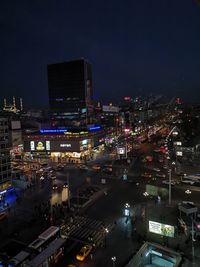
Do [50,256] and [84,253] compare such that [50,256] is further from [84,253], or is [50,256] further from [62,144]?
[62,144]

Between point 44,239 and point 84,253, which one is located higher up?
point 44,239

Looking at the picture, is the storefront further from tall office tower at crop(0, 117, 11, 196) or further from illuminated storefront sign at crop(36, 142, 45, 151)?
tall office tower at crop(0, 117, 11, 196)

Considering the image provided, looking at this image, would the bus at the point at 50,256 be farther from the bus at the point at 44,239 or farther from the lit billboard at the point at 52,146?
the lit billboard at the point at 52,146

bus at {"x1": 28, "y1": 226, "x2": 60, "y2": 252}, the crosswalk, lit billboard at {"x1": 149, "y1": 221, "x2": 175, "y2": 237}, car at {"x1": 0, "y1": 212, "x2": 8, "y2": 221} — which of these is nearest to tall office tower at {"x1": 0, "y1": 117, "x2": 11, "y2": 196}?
car at {"x1": 0, "y1": 212, "x2": 8, "y2": 221}

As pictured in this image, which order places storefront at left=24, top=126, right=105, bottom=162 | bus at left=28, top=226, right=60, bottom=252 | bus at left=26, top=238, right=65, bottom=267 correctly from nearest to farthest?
1. bus at left=26, top=238, right=65, bottom=267
2. bus at left=28, top=226, right=60, bottom=252
3. storefront at left=24, top=126, right=105, bottom=162

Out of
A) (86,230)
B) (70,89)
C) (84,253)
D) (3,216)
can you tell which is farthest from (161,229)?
(70,89)

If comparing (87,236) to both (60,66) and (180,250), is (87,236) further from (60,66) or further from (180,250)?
(60,66)

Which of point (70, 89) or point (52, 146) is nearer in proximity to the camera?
point (52, 146)
